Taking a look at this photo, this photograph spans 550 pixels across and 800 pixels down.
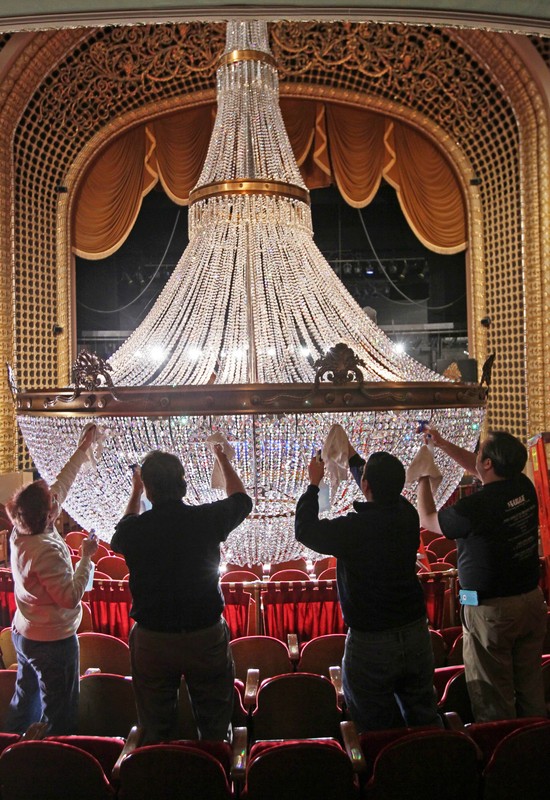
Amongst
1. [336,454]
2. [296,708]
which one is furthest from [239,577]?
[336,454]

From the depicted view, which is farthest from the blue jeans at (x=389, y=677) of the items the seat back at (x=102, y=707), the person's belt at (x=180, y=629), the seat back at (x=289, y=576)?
the seat back at (x=289, y=576)

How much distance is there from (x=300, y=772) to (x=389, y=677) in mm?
460

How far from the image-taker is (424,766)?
2.07 m

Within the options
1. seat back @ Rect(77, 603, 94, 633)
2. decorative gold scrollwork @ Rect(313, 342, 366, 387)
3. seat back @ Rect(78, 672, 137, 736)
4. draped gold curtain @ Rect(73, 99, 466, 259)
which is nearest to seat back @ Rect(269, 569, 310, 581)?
seat back @ Rect(77, 603, 94, 633)

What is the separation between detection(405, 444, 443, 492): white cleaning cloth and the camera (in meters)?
2.81

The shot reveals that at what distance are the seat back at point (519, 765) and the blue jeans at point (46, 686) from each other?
1.47 m

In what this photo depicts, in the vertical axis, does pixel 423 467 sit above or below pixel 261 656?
above

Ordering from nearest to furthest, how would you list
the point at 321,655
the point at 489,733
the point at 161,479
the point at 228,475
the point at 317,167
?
1. the point at 489,733
2. the point at 161,479
3. the point at 228,475
4. the point at 321,655
5. the point at 317,167

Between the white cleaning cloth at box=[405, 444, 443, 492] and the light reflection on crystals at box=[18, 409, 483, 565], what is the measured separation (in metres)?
0.06

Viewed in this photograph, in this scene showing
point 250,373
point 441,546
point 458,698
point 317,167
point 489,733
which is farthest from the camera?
point 317,167

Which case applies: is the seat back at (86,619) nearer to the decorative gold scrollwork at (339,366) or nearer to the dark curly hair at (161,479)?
the dark curly hair at (161,479)

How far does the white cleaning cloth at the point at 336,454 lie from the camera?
→ 2623 mm

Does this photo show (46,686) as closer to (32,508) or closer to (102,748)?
(102,748)

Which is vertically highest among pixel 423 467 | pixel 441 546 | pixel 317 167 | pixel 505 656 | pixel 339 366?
pixel 317 167
